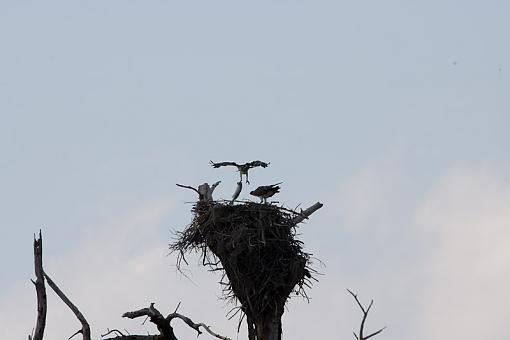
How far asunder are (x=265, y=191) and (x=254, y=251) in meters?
1.51

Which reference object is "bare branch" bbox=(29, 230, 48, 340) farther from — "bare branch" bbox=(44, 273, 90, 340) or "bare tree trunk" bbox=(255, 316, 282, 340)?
"bare tree trunk" bbox=(255, 316, 282, 340)

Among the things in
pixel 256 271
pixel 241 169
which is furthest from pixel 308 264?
pixel 241 169

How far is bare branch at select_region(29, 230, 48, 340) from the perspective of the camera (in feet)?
70.3

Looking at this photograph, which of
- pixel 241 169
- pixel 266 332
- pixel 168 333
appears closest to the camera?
pixel 168 333

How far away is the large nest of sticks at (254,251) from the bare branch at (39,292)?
267cm

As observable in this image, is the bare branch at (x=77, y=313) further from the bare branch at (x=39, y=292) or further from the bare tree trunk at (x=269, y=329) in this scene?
the bare tree trunk at (x=269, y=329)

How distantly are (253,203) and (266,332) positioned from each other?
1.98 m

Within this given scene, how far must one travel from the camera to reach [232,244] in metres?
23.5

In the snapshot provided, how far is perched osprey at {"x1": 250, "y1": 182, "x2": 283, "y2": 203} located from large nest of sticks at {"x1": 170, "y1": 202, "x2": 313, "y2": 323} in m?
0.55

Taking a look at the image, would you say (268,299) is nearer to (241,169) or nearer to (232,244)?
(232,244)

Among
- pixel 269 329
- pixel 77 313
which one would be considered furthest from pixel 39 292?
pixel 269 329

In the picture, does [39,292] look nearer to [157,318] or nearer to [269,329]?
[157,318]

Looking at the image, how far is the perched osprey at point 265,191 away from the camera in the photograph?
2472 cm

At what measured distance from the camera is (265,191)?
24.8m
